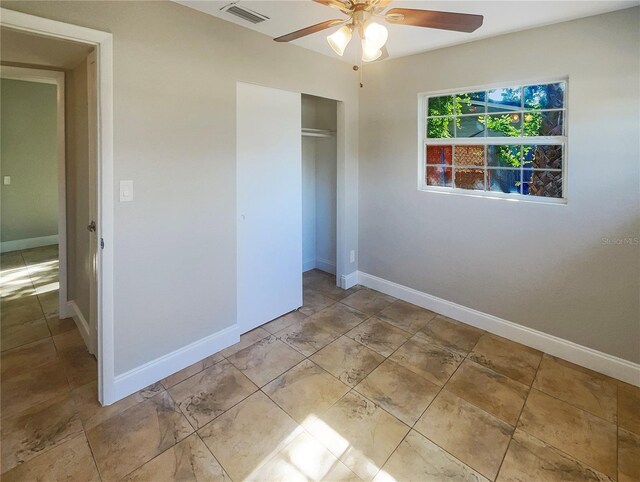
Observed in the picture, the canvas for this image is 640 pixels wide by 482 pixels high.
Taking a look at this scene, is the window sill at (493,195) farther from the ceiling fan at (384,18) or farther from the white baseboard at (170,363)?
the white baseboard at (170,363)

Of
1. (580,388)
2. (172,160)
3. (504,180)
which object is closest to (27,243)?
(172,160)

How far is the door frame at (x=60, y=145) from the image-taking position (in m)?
2.80

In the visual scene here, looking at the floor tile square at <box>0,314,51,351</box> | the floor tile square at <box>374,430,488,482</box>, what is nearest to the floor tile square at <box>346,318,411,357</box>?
the floor tile square at <box>374,430,488,482</box>

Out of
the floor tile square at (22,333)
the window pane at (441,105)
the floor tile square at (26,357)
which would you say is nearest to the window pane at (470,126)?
the window pane at (441,105)

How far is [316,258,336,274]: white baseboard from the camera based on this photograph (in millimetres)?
4665

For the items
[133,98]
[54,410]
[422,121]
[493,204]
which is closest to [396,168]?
[422,121]

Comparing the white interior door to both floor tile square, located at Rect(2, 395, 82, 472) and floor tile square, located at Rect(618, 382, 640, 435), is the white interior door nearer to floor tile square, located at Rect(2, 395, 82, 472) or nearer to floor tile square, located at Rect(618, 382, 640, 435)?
floor tile square, located at Rect(2, 395, 82, 472)

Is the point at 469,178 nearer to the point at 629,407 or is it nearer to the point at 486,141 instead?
the point at 486,141

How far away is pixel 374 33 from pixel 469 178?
6.70 ft

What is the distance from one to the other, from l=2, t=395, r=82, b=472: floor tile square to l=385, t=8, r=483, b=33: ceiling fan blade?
2.82 meters

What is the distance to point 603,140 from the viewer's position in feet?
7.84

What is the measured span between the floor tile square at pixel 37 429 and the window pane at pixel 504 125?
3767mm

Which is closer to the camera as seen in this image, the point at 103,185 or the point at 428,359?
the point at 103,185

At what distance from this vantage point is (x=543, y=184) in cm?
279
